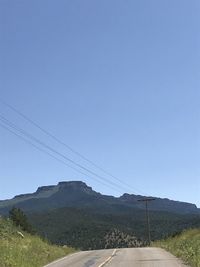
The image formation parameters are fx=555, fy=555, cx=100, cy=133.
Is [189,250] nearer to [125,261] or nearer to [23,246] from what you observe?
[125,261]

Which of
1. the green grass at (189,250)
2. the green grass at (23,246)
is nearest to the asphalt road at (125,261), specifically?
the green grass at (189,250)

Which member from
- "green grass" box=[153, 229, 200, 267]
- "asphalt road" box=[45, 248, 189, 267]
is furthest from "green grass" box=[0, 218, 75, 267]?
"green grass" box=[153, 229, 200, 267]

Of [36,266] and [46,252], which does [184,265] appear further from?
[46,252]

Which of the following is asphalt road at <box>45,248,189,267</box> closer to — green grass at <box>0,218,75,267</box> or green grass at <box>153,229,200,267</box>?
green grass at <box>153,229,200,267</box>

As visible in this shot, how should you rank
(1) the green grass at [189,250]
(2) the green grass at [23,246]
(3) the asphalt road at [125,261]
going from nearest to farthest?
(1) the green grass at [189,250] < (3) the asphalt road at [125,261] < (2) the green grass at [23,246]

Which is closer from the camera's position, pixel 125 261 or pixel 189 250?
pixel 125 261

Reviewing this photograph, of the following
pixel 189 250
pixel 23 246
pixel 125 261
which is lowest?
pixel 125 261

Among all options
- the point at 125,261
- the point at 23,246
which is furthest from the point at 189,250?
the point at 23,246

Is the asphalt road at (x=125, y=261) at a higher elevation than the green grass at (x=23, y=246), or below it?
below

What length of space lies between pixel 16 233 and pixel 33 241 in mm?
2146

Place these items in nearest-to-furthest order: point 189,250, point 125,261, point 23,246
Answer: point 125,261
point 189,250
point 23,246

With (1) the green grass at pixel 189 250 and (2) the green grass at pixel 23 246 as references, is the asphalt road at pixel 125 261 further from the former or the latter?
(2) the green grass at pixel 23 246

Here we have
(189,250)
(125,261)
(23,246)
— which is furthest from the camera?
(23,246)

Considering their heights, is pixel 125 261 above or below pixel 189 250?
below
